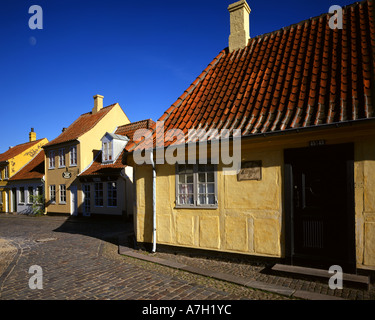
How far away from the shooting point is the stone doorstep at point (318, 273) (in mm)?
4750

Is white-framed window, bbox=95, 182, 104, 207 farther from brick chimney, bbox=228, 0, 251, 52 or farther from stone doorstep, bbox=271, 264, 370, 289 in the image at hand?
stone doorstep, bbox=271, 264, 370, 289

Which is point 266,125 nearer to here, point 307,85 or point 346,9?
point 307,85

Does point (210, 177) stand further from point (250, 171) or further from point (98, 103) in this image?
point (98, 103)

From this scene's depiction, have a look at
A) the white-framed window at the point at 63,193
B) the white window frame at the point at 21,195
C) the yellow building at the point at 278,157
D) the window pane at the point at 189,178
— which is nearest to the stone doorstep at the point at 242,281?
the yellow building at the point at 278,157

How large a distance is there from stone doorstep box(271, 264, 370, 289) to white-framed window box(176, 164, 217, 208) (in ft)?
6.71

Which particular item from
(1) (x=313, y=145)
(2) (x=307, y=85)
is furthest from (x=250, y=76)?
(1) (x=313, y=145)

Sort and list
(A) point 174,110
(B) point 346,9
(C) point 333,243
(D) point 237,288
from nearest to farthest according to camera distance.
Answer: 1. (D) point 237,288
2. (C) point 333,243
3. (B) point 346,9
4. (A) point 174,110

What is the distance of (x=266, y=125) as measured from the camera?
20.0 ft

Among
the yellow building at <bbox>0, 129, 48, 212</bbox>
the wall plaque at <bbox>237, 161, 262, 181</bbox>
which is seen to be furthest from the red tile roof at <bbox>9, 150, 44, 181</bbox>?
the wall plaque at <bbox>237, 161, 262, 181</bbox>

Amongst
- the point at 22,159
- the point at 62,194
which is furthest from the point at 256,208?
the point at 22,159

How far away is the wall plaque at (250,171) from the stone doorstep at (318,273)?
1.90 meters

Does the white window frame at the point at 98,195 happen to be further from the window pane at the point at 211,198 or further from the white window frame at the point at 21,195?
the window pane at the point at 211,198

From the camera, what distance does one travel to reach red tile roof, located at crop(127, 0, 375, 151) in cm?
567

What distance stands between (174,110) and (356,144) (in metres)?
5.12
